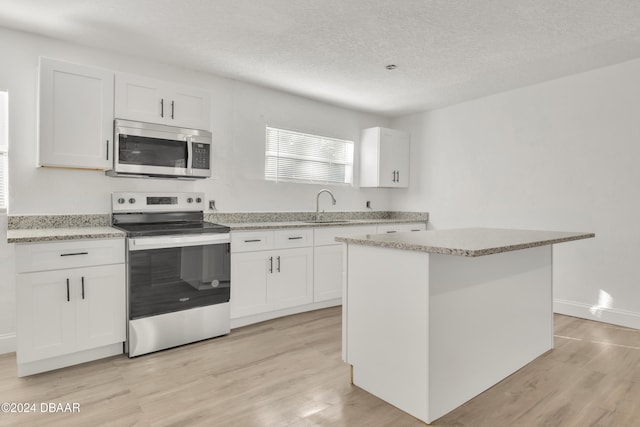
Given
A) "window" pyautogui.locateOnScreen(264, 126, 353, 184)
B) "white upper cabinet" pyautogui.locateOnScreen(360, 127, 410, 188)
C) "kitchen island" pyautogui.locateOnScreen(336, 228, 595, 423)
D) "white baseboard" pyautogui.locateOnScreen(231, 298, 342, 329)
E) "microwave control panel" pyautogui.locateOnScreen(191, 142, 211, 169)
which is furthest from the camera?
"white upper cabinet" pyautogui.locateOnScreen(360, 127, 410, 188)

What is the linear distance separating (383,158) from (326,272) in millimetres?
1900

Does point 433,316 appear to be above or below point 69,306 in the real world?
above

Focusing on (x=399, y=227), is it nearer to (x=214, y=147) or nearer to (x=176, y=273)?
(x=214, y=147)

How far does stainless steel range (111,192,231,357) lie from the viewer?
2727mm

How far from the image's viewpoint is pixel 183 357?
8.93ft

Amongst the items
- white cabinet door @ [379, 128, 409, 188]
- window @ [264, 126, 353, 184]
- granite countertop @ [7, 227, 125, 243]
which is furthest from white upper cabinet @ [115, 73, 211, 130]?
white cabinet door @ [379, 128, 409, 188]

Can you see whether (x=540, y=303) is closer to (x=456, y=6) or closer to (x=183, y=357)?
(x=456, y=6)

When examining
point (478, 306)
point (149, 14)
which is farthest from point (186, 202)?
point (478, 306)

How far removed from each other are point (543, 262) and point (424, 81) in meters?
2.19

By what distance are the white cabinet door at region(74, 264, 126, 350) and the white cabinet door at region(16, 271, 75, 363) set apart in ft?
0.19

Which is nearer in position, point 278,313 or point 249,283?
point 249,283

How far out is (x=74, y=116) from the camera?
9.04 feet

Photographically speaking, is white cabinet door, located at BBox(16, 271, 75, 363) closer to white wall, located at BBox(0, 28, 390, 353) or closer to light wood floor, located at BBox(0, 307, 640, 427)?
light wood floor, located at BBox(0, 307, 640, 427)

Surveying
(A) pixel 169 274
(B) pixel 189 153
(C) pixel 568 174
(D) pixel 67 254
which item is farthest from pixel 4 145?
(C) pixel 568 174
